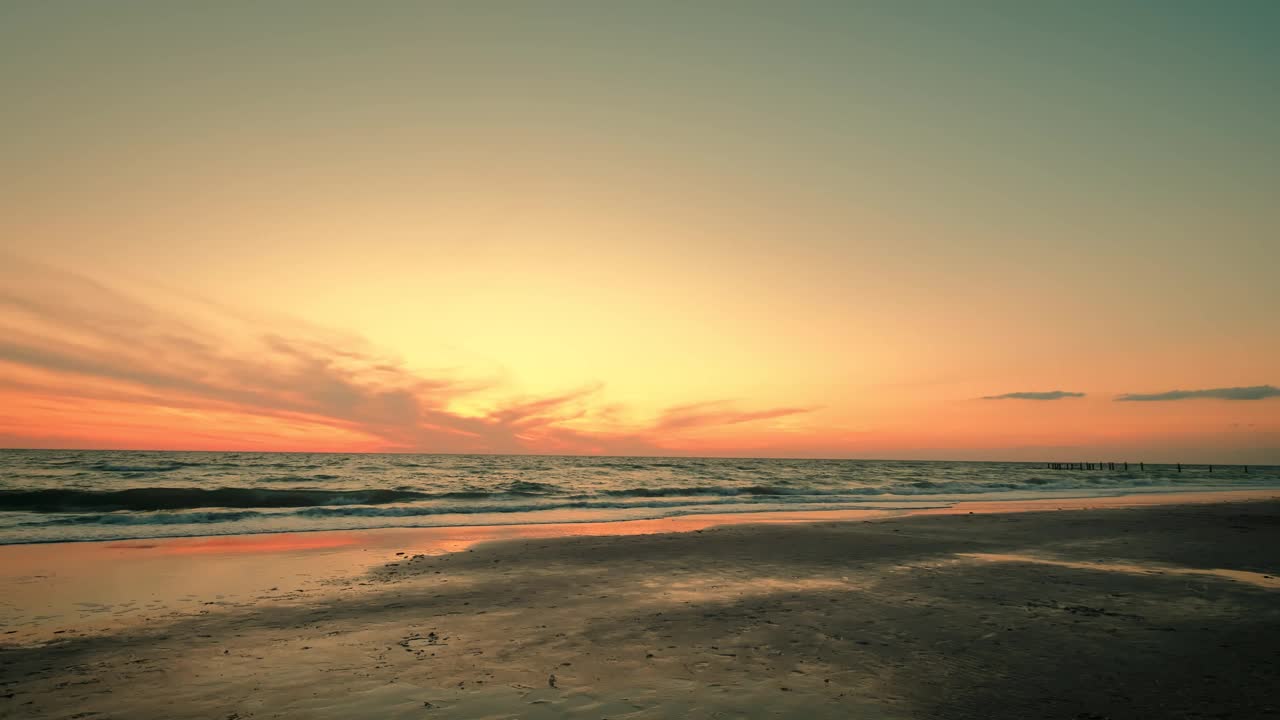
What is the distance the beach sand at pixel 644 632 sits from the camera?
7.15m

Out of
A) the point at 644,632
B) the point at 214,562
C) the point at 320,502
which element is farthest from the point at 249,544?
the point at 320,502

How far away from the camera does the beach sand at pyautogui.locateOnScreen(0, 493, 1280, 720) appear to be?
23.5ft

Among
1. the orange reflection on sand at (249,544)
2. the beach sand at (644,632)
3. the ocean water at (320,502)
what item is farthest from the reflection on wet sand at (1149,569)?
the orange reflection on sand at (249,544)

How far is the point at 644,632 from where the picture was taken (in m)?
9.98

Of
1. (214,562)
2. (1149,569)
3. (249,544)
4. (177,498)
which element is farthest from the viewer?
(177,498)

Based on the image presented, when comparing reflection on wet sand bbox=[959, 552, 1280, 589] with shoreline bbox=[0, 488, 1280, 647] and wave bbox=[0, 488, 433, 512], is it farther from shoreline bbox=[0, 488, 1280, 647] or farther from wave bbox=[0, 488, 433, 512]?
wave bbox=[0, 488, 433, 512]

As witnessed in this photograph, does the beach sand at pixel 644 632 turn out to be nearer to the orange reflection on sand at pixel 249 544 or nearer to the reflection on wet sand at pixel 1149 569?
the reflection on wet sand at pixel 1149 569

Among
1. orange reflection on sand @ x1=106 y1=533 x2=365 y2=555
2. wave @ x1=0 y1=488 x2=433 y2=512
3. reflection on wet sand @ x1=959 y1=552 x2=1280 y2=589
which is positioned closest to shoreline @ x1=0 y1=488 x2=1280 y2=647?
orange reflection on sand @ x1=106 y1=533 x2=365 y2=555

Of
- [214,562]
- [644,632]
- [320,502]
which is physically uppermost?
[644,632]

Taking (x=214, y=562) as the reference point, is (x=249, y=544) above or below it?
below

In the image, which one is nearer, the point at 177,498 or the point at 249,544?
the point at 249,544

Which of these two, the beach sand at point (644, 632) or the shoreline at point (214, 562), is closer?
the beach sand at point (644, 632)

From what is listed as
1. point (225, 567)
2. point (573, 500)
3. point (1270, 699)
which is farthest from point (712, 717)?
point (573, 500)

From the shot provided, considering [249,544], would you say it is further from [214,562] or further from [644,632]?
[644,632]
